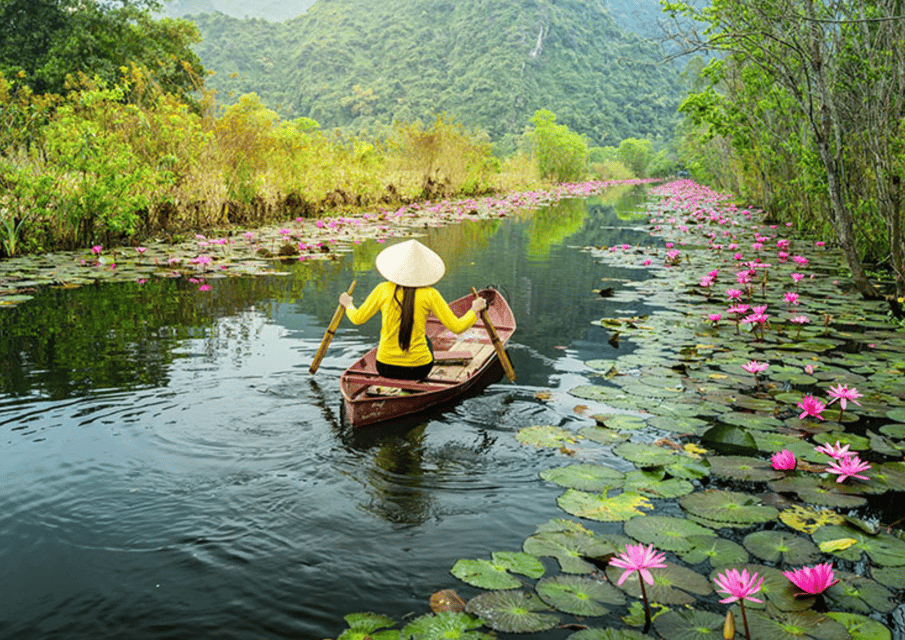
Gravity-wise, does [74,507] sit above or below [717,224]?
below

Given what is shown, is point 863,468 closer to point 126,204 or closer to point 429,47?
point 126,204

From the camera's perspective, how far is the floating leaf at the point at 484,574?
2.44 m

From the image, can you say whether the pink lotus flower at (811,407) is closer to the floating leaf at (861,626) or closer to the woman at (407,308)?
the floating leaf at (861,626)

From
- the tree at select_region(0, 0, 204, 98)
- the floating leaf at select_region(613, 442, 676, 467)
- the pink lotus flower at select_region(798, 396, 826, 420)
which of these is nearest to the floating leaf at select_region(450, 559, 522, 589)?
the floating leaf at select_region(613, 442, 676, 467)

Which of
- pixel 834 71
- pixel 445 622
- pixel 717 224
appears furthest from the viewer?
pixel 717 224

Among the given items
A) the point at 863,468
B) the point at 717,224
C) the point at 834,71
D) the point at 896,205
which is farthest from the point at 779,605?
the point at 717,224

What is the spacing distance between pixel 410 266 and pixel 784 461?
241 cm

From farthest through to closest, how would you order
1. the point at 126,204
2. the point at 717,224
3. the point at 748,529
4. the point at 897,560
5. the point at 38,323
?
the point at 717,224 → the point at 126,204 → the point at 38,323 → the point at 748,529 → the point at 897,560

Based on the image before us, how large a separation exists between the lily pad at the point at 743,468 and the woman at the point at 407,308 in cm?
190

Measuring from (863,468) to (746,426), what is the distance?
0.95 meters

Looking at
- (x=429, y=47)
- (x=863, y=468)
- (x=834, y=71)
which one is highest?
(x=429, y=47)

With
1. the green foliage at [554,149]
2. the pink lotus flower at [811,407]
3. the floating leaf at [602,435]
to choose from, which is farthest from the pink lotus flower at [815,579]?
the green foliage at [554,149]

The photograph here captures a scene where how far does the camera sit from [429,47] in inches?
3551

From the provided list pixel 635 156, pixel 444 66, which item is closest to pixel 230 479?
pixel 635 156
